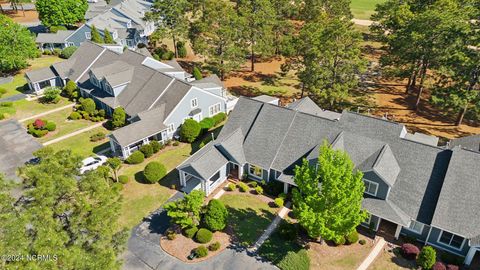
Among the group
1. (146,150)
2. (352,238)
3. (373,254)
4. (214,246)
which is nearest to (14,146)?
(146,150)

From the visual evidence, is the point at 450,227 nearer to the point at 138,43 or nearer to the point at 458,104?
the point at 458,104

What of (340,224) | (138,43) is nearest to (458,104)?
(340,224)

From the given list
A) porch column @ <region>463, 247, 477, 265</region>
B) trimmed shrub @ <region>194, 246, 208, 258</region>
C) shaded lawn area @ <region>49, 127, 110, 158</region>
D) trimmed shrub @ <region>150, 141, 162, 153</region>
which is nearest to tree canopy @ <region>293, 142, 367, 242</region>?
trimmed shrub @ <region>194, 246, 208, 258</region>

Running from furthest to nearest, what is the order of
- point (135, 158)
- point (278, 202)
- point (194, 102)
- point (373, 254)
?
point (194, 102) → point (135, 158) → point (278, 202) → point (373, 254)

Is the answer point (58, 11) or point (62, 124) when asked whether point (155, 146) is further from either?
point (58, 11)

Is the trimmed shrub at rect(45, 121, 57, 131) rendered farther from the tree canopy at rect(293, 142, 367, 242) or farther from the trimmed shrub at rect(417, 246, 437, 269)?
the trimmed shrub at rect(417, 246, 437, 269)

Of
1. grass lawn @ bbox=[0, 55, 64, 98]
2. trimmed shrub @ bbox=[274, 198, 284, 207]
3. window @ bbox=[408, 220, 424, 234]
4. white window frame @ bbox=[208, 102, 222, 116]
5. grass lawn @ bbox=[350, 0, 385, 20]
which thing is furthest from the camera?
grass lawn @ bbox=[350, 0, 385, 20]
